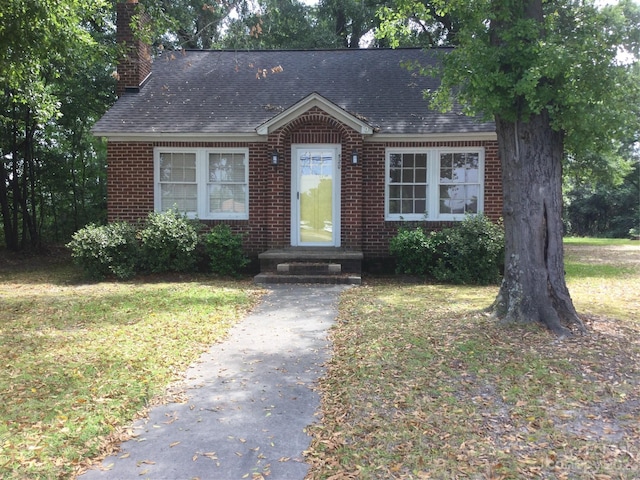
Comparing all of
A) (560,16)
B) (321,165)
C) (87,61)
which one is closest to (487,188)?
(321,165)

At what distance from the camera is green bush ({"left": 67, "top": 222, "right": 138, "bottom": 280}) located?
10695 millimetres

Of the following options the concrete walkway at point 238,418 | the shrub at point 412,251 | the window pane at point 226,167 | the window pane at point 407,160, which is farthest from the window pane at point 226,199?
the concrete walkway at point 238,418

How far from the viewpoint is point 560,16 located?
698cm

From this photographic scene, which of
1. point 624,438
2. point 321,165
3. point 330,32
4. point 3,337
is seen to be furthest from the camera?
point 330,32

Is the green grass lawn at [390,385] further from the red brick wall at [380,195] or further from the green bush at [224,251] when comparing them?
the red brick wall at [380,195]

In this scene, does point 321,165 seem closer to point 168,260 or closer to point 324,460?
point 168,260

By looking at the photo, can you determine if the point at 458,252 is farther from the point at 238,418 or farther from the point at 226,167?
the point at 238,418

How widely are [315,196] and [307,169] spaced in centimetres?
65

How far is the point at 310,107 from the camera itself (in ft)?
37.0

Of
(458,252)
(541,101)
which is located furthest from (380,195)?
(541,101)

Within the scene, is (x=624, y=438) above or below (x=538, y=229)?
below

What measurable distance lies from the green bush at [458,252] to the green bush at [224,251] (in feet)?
11.2

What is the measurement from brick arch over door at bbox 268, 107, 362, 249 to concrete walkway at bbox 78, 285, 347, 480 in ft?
17.6

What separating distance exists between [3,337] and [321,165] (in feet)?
24.3
